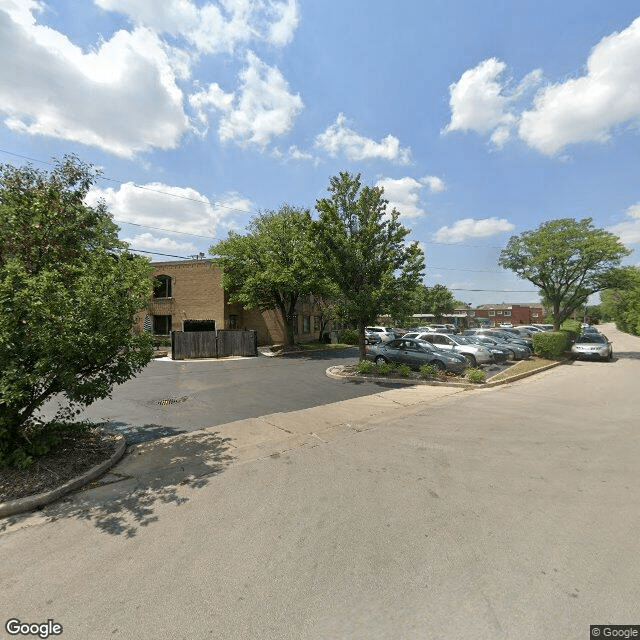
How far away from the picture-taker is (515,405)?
931 cm

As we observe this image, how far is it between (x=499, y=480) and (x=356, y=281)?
10.5 meters

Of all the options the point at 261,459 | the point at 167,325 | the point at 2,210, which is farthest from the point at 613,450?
the point at 167,325

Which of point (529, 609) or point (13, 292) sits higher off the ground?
point (13, 292)

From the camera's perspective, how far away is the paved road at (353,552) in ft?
8.36

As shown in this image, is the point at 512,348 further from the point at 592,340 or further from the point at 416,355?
the point at 416,355

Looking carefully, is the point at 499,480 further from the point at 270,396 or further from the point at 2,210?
the point at 2,210

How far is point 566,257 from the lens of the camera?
22.5 m

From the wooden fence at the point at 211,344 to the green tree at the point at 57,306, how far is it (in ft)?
51.3

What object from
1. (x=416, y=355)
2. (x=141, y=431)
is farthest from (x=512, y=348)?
(x=141, y=431)

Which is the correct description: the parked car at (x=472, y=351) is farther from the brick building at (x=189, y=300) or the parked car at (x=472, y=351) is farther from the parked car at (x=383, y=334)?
the brick building at (x=189, y=300)

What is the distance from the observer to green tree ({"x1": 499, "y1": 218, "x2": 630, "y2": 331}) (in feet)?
71.1

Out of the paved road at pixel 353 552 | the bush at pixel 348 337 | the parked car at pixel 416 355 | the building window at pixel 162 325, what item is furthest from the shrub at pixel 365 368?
the building window at pixel 162 325

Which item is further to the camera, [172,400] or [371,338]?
[371,338]

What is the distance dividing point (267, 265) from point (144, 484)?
1986 centimetres
